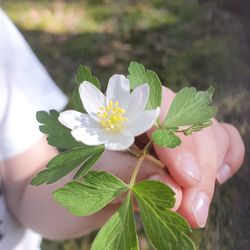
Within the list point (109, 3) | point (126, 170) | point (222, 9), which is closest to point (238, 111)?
point (126, 170)

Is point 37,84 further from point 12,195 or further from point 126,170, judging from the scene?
point 126,170

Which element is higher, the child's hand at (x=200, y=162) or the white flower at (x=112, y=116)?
the white flower at (x=112, y=116)

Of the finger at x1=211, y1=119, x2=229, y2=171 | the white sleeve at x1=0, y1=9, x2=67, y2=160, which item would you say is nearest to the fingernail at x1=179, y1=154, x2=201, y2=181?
the finger at x1=211, y1=119, x2=229, y2=171

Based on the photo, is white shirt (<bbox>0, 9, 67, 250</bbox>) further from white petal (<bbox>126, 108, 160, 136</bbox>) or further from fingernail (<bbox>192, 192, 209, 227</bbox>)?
white petal (<bbox>126, 108, 160, 136</bbox>)

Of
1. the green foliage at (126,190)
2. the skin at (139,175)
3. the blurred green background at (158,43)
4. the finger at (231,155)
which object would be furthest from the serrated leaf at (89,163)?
the finger at (231,155)

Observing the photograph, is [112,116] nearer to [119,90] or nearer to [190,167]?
[119,90]

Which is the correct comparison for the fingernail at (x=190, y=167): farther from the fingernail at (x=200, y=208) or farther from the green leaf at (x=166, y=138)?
the green leaf at (x=166, y=138)

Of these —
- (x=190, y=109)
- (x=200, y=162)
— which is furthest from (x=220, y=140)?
(x=190, y=109)

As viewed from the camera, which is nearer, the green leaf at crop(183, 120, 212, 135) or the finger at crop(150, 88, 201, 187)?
the green leaf at crop(183, 120, 212, 135)
